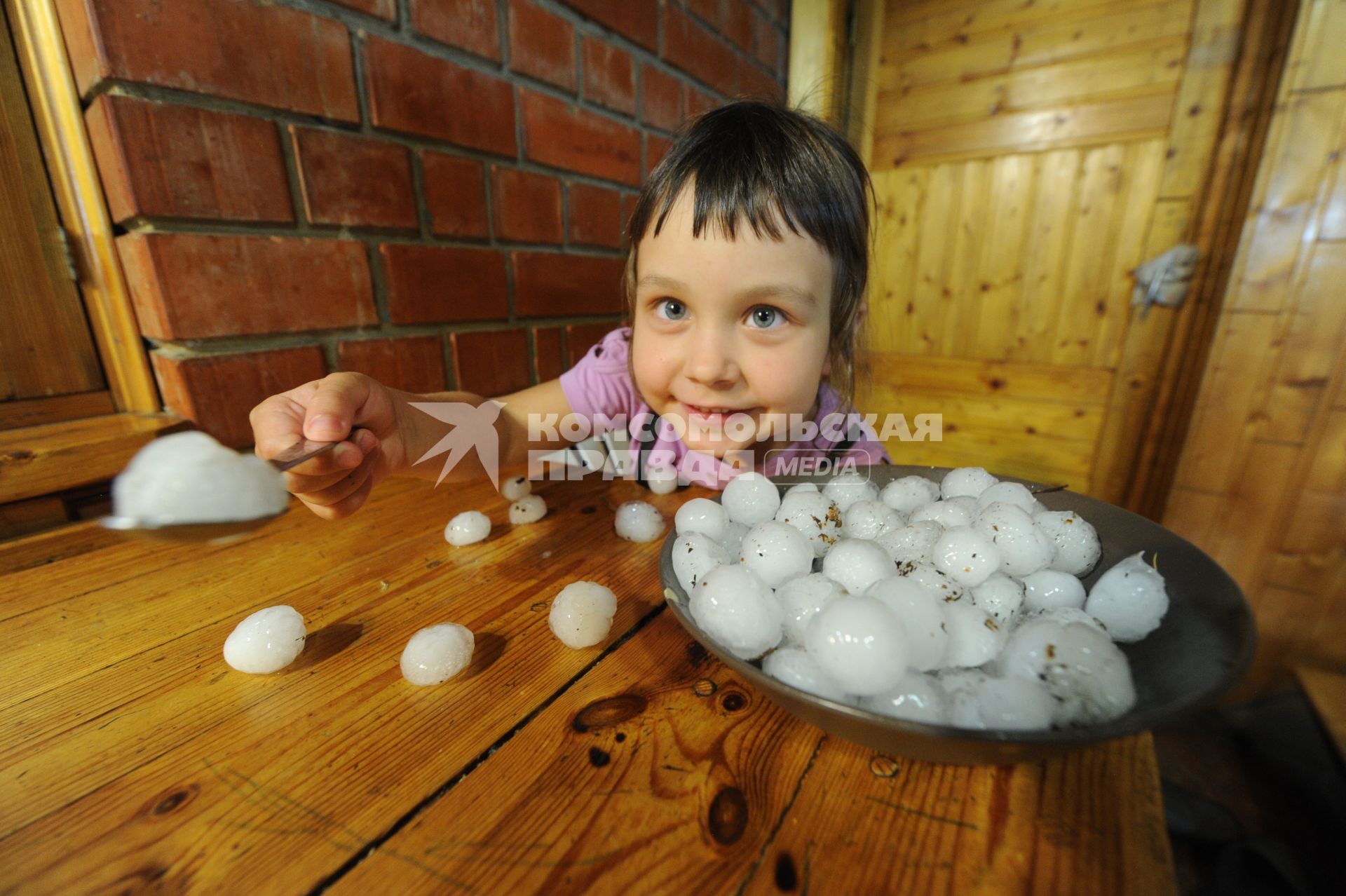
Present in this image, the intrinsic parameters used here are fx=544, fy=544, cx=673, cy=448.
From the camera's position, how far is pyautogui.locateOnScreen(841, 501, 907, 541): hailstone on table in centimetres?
46

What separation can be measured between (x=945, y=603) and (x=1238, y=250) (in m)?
1.56

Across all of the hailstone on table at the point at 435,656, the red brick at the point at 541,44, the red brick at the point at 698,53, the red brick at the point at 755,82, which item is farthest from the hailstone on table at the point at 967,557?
the red brick at the point at 755,82

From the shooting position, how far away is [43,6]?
0.60m

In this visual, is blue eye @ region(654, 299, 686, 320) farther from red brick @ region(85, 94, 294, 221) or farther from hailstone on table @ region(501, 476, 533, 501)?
red brick @ region(85, 94, 294, 221)

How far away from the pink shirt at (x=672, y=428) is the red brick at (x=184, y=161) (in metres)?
0.47

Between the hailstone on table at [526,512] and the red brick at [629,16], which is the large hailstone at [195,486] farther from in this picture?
the red brick at [629,16]

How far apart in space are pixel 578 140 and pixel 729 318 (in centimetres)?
69

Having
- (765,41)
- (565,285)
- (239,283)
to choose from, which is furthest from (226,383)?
(765,41)

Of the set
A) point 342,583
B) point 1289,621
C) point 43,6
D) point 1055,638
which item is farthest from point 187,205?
point 1289,621

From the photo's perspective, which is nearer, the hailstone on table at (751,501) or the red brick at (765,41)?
the hailstone on table at (751,501)

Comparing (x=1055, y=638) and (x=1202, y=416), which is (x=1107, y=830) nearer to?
(x=1055, y=638)

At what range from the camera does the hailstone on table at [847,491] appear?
53cm

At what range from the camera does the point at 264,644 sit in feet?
1.23

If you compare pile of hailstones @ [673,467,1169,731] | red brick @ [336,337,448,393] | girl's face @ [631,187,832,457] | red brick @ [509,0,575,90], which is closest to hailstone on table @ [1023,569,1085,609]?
pile of hailstones @ [673,467,1169,731]
